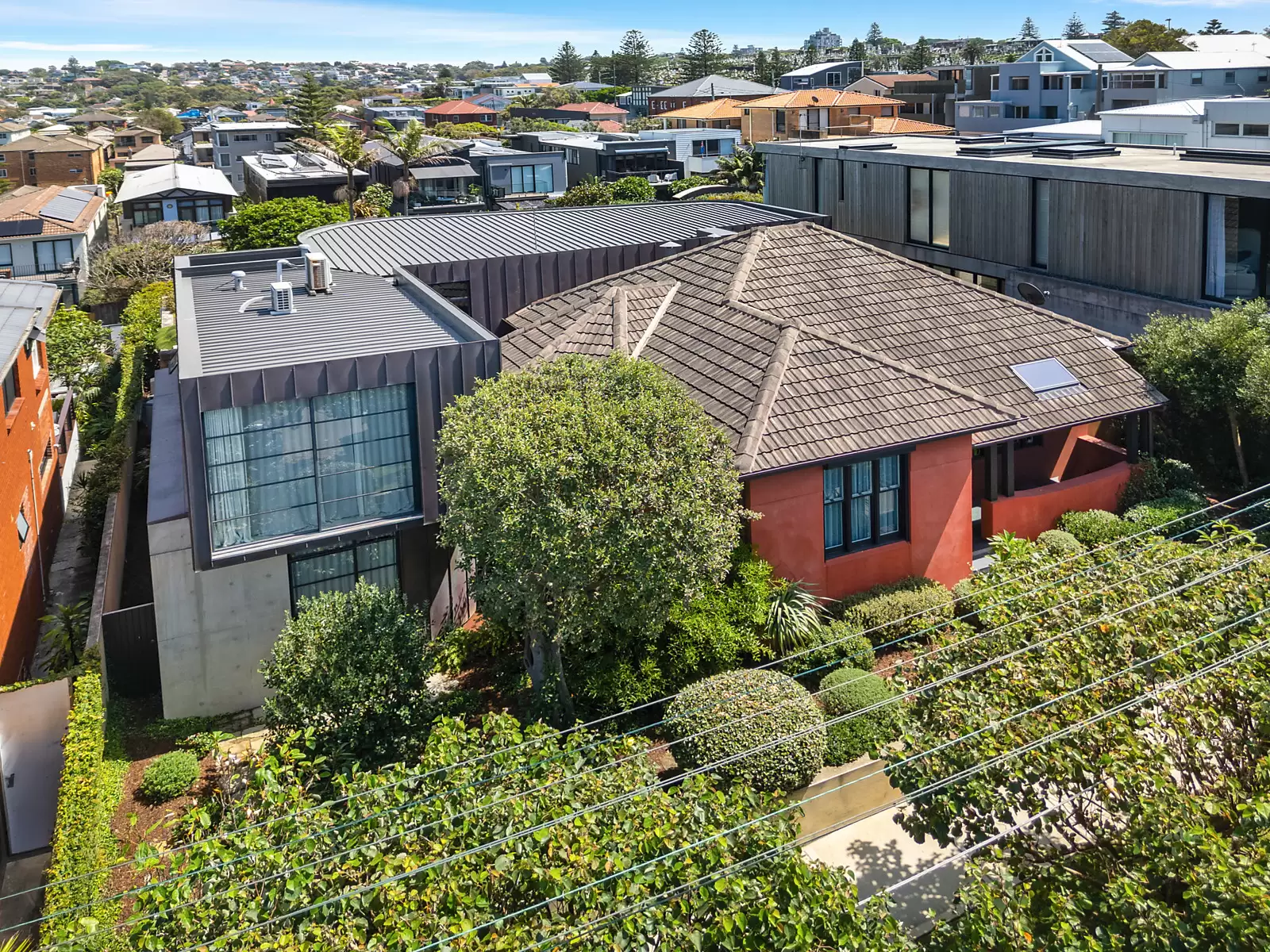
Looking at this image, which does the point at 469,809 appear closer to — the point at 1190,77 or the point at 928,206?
the point at 928,206

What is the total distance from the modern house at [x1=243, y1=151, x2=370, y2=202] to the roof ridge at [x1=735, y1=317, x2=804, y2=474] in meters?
54.7

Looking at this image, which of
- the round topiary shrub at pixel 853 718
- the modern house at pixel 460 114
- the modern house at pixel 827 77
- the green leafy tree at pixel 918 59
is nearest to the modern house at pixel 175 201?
the round topiary shrub at pixel 853 718

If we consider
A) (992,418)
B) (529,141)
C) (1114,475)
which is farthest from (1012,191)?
(529,141)

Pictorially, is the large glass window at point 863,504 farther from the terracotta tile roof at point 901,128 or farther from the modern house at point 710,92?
the modern house at point 710,92

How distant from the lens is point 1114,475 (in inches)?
921

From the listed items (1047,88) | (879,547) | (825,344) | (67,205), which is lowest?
(879,547)

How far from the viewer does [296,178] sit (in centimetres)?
7238

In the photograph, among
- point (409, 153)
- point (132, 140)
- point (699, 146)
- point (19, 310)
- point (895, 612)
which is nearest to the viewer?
point (895, 612)

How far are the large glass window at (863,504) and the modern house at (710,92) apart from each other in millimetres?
121879

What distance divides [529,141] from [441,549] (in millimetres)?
82361

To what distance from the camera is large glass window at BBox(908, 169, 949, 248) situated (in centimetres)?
3597

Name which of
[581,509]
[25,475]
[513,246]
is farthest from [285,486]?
[513,246]

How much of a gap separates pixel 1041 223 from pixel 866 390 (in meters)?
15.0

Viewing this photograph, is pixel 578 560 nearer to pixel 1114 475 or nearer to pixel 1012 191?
pixel 1114 475
